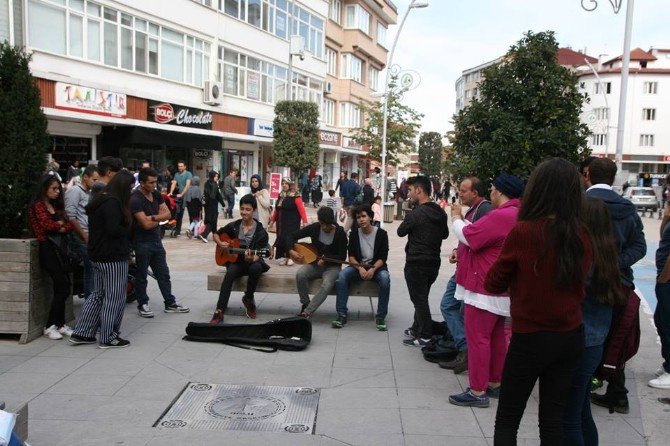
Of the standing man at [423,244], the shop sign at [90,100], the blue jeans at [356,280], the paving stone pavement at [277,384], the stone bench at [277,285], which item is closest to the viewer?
the paving stone pavement at [277,384]

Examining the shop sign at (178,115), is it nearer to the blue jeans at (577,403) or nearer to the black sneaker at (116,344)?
the black sneaker at (116,344)

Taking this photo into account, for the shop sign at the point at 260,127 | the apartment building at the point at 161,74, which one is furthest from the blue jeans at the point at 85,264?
the shop sign at the point at 260,127

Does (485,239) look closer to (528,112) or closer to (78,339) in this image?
(78,339)

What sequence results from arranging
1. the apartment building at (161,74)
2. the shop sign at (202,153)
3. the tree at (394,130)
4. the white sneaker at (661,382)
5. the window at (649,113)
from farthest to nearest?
1. the window at (649,113)
2. the tree at (394,130)
3. the shop sign at (202,153)
4. the apartment building at (161,74)
5. the white sneaker at (661,382)

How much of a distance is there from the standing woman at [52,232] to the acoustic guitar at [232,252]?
70.8 inches

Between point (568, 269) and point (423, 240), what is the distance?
11.6 ft

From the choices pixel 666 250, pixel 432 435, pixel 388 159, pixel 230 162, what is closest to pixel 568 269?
pixel 432 435

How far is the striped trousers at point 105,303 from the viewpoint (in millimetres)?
6215

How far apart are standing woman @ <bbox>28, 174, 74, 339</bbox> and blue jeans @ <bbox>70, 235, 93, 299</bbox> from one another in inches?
30.8

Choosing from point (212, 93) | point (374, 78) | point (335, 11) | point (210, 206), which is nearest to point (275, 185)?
point (210, 206)

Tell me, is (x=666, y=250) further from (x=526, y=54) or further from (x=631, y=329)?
(x=526, y=54)

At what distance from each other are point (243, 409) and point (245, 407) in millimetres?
44

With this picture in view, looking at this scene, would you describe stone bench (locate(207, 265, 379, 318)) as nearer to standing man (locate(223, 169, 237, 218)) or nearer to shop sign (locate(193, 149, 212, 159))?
standing man (locate(223, 169, 237, 218))

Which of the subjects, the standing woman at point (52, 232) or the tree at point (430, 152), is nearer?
the standing woman at point (52, 232)
